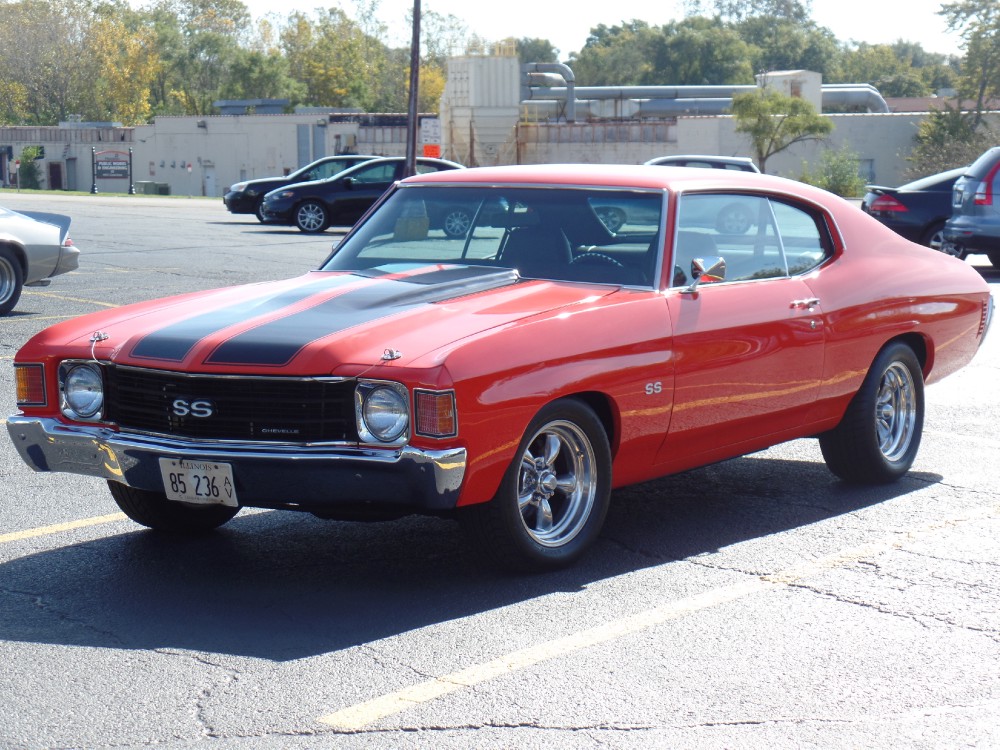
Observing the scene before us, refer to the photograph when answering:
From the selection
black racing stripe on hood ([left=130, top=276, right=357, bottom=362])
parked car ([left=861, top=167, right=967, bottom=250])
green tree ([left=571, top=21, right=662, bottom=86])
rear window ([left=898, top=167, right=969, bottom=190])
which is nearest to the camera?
black racing stripe on hood ([left=130, top=276, right=357, bottom=362])

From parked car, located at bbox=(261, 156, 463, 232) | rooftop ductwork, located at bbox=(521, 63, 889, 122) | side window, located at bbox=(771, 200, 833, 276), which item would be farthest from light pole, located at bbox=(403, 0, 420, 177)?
rooftop ductwork, located at bbox=(521, 63, 889, 122)

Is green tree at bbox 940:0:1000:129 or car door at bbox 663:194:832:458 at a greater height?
green tree at bbox 940:0:1000:129

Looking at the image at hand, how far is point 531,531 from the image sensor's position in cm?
541

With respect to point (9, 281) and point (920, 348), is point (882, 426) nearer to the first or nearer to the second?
point (920, 348)

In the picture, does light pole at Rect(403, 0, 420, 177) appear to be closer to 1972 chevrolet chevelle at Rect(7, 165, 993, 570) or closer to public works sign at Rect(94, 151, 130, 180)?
1972 chevrolet chevelle at Rect(7, 165, 993, 570)

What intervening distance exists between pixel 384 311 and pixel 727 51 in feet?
403

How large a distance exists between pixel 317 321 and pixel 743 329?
1910 mm

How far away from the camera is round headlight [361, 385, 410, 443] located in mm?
4879

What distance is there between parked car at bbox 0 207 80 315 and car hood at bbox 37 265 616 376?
8551 millimetres

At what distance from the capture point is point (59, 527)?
615 cm

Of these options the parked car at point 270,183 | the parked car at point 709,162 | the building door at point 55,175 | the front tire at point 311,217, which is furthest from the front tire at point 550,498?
the building door at point 55,175

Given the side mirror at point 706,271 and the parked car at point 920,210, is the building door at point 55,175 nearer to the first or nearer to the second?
the parked car at point 920,210

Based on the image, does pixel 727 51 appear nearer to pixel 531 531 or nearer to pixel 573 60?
pixel 573 60

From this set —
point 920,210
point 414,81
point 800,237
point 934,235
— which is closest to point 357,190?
point 414,81
